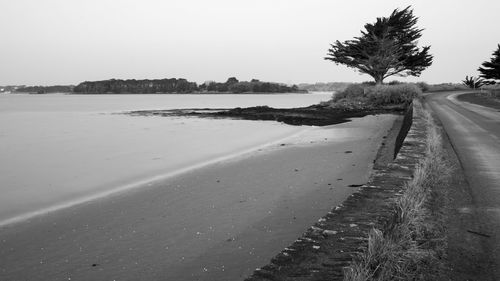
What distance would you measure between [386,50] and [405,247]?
1706 inches

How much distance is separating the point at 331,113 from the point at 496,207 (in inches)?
1063

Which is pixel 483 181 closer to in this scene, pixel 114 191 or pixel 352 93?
pixel 114 191

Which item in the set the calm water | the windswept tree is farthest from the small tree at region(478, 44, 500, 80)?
the calm water

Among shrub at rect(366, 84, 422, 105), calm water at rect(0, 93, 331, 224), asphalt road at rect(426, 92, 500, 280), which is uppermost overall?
shrub at rect(366, 84, 422, 105)

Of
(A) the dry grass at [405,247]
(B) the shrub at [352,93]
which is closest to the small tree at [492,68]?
(B) the shrub at [352,93]

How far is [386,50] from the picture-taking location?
43.6 meters

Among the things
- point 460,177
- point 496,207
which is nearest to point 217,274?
point 496,207

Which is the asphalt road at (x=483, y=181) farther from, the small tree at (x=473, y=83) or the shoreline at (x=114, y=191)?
the small tree at (x=473, y=83)

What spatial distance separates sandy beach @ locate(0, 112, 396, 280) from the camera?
4730mm

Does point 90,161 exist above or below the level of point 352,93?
below

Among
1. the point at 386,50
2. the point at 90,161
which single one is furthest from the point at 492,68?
the point at 90,161

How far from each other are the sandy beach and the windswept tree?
1456 inches

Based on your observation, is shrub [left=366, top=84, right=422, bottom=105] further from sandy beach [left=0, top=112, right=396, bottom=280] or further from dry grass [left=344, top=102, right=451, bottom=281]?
dry grass [left=344, top=102, right=451, bottom=281]

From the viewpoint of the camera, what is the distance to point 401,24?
4441cm
